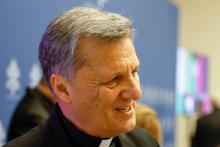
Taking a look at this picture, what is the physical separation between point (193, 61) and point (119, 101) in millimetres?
5588

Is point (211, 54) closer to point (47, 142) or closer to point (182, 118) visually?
point (182, 118)

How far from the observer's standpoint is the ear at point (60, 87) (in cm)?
128

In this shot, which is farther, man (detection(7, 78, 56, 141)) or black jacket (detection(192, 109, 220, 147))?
black jacket (detection(192, 109, 220, 147))

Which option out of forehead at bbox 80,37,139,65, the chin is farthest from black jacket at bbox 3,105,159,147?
forehead at bbox 80,37,139,65

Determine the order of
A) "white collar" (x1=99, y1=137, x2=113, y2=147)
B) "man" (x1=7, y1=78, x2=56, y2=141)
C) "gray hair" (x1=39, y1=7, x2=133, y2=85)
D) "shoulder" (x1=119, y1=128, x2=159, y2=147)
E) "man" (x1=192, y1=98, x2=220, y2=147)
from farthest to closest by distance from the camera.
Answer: "man" (x1=192, y1=98, x2=220, y2=147), "man" (x1=7, y1=78, x2=56, y2=141), "shoulder" (x1=119, y1=128, x2=159, y2=147), "white collar" (x1=99, y1=137, x2=113, y2=147), "gray hair" (x1=39, y1=7, x2=133, y2=85)

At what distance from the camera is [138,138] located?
1.48 m

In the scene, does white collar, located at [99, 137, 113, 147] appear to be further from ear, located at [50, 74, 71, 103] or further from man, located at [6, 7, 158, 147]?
ear, located at [50, 74, 71, 103]

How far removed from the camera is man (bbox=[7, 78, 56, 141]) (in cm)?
193

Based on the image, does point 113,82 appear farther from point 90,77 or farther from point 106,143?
point 106,143

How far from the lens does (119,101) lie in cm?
121

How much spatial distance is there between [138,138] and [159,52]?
2.55 meters

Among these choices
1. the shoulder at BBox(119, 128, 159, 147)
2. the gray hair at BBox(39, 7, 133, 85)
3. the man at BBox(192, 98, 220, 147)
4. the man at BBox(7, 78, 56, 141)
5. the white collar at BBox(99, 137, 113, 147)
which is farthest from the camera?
the man at BBox(192, 98, 220, 147)

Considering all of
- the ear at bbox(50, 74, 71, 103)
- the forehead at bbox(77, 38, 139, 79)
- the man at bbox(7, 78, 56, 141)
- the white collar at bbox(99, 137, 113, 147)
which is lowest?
the man at bbox(7, 78, 56, 141)

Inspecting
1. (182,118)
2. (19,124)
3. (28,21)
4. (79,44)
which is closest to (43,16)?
(28,21)
